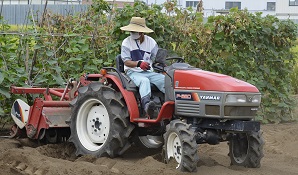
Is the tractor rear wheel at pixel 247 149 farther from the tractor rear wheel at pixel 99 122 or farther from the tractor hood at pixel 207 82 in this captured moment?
the tractor rear wheel at pixel 99 122

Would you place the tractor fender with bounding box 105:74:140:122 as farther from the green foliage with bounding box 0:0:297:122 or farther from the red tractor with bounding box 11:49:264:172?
the green foliage with bounding box 0:0:297:122

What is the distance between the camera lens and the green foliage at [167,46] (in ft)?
36.2

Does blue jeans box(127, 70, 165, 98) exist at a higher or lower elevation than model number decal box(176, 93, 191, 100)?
higher

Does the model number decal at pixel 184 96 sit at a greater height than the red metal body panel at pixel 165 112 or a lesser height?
greater

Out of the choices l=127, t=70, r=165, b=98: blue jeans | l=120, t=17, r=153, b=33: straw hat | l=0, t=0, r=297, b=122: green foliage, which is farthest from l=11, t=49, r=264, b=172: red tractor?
l=0, t=0, r=297, b=122: green foliage

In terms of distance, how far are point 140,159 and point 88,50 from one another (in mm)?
3083

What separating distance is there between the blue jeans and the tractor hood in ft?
1.23

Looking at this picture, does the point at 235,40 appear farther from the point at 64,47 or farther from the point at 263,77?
the point at 64,47

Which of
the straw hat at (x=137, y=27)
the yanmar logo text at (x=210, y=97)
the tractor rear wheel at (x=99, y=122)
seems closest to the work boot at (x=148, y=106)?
the tractor rear wheel at (x=99, y=122)

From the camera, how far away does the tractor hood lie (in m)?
7.98

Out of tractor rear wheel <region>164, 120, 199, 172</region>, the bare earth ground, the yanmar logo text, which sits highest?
the yanmar logo text

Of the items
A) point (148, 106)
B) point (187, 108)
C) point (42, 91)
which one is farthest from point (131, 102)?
point (42, 91)

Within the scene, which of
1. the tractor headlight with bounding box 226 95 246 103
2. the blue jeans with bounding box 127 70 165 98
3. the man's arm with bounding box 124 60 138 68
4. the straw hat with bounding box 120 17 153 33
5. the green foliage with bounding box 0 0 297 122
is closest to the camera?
the tractor headlight with bounding box 226 95 246 103

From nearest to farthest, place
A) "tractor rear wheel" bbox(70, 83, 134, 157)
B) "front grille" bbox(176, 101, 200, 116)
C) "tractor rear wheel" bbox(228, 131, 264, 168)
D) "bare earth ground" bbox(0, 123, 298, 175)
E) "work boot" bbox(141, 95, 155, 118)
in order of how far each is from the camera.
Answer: "bare earth ground" bbox(0, 123, 298, 175) → "front grille" bbox(176, 101, 200, 116) → "tractor rear wheel" bbox(228, 131, 264, 168) → "work boot" bbox(141, 95, 155, 118) → "tractor rear wheel" bbox(70, 83, 134, 157)
